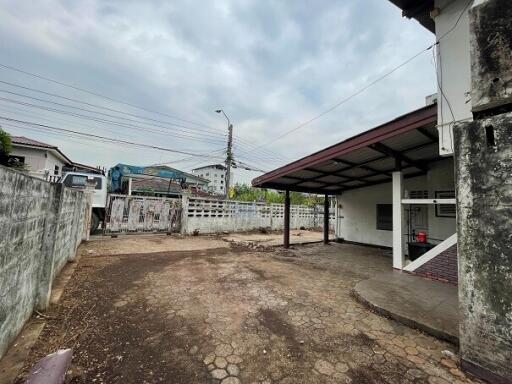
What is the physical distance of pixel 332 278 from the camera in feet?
15.6

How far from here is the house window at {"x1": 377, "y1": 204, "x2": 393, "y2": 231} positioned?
8219 millimetres

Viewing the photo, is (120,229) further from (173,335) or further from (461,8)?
(461,8)

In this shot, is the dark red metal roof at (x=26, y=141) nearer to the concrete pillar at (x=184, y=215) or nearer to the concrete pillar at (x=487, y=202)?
the concrete pillar at (x=184, y=215)

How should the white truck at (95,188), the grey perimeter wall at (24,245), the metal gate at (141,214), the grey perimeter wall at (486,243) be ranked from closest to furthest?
the grey perimeter wall at (486,243) < the grey perimeter wall at (24,245) < the white truck at (95,188) < the metal gate at (141,214)

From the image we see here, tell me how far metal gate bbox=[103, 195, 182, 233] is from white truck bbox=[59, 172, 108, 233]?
1.19 ft

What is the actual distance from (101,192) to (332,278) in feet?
28.6

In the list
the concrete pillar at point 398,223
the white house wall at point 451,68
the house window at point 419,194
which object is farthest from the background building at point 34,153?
the house window at point 419,194

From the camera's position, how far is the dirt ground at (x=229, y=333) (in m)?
2.00

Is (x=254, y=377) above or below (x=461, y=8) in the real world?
below

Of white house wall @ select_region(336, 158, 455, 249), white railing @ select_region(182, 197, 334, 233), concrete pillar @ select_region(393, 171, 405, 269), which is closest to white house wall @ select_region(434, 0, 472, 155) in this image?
concrete pillar @ select_region(393, 171, 405, 269)

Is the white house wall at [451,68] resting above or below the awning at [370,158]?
above

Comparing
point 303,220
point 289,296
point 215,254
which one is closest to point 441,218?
point 289,296

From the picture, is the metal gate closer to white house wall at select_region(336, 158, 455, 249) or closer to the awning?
the awning

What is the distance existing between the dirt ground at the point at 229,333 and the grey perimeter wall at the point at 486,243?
0.36 meters
